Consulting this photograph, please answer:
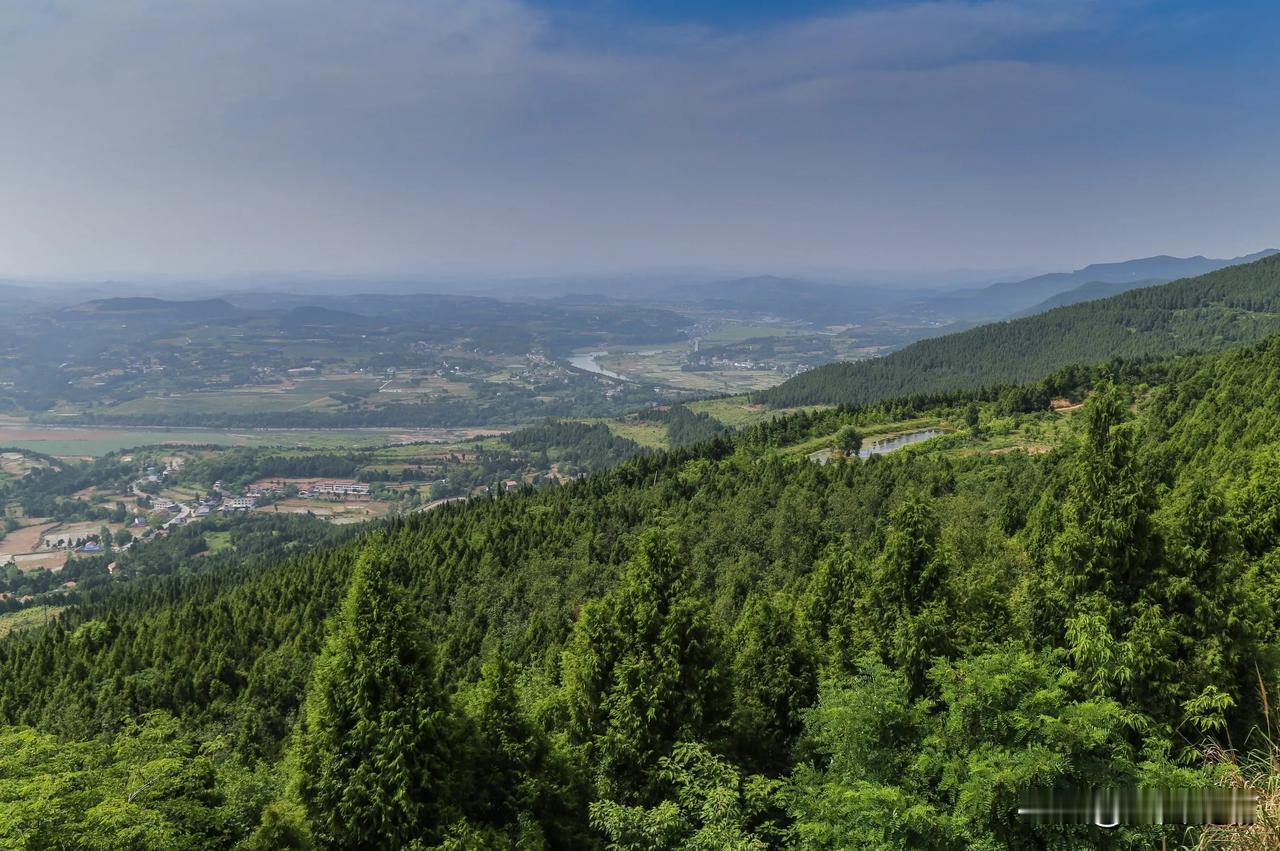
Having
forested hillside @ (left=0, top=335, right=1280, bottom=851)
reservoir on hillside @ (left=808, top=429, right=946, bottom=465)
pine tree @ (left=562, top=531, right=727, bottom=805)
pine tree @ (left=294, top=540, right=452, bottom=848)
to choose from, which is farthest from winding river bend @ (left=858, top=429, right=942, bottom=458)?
pine tree @ (left=294, top=540, right=452, bottom=848)

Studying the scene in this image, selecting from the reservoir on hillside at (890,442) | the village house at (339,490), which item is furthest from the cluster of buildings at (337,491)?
the reservoir on hillside at (890,442)

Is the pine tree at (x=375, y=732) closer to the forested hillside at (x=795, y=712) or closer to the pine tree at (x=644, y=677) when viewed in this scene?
the forested hillside at (x=795, y=712)

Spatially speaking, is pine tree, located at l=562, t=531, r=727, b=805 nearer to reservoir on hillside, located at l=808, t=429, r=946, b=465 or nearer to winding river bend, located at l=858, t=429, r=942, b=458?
reservoir on hillside, located at l=808, t=429, r=946, b=465

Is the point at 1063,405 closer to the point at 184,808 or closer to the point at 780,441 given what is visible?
the point at 780,441

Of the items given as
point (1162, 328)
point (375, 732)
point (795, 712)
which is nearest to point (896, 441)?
point (795, 712)

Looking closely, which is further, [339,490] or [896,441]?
[339,490]

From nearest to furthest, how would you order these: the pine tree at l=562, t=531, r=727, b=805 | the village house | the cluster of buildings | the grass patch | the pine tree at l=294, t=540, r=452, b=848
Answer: the pine tree at l=294, t=540, r=452, b=848, the pine tree at l=562, t=531, r=727, b=805, the grass patch, the cluster of buildings, the village house

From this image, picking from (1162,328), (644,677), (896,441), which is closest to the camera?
(644,677)

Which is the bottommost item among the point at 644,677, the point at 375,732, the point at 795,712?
the point at 795,712

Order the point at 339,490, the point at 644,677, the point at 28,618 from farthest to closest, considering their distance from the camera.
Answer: the point at 339,490
the point at 28,618
the point at 644,677

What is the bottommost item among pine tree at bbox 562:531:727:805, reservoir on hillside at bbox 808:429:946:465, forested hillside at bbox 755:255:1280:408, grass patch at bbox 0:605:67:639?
grass patch at bbox 0:605:67:639

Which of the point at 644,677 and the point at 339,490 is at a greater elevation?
the point at 644,677

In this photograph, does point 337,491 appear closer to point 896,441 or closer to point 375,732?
point 896,441
